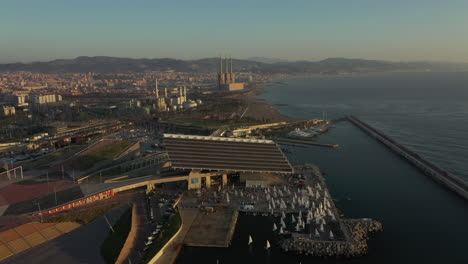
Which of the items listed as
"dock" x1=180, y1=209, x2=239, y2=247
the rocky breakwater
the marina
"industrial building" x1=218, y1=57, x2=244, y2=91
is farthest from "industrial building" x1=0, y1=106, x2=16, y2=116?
"industrial building" x1=218, y1=57, x2=244, y2=91

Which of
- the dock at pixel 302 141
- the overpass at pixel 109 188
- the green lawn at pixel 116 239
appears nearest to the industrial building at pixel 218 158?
the overpass at pixel 109 188

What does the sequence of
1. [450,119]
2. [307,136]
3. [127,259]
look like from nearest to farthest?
[127,259]
[307,136]
[450,119]

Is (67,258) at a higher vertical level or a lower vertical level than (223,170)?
lower

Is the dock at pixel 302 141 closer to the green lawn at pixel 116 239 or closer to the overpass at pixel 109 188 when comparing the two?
the overpass at pixel 109 188

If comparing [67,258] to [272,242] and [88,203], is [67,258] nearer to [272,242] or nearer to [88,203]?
[88,203]

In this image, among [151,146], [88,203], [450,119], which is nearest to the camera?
[88,203]

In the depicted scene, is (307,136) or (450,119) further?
(450,119)

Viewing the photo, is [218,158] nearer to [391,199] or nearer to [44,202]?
[44,202]

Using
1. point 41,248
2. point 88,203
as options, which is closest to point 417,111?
point 88,203
